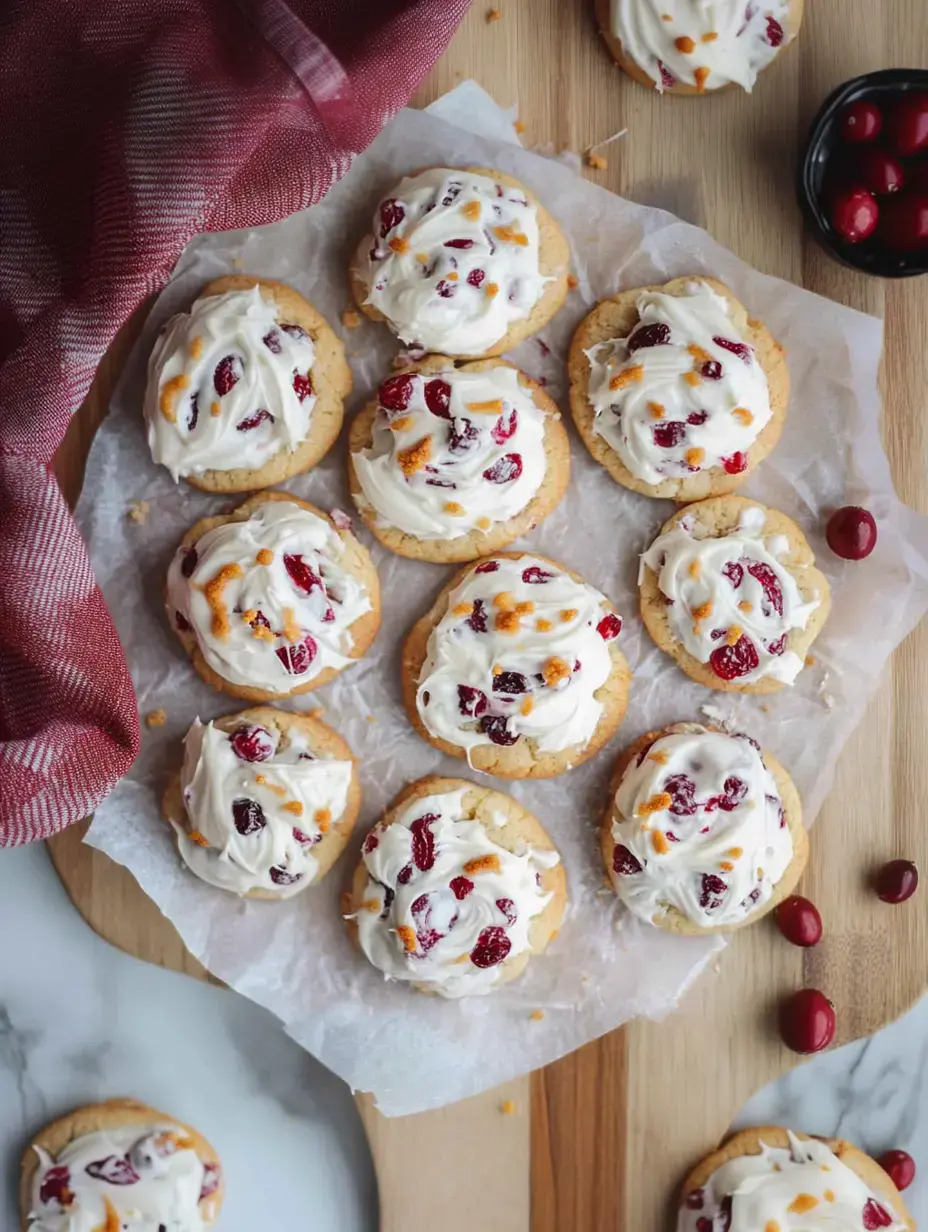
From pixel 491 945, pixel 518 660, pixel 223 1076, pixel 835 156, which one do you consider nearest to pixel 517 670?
pixel 518 660

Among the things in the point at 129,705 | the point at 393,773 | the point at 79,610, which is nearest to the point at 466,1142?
the point at 393,773

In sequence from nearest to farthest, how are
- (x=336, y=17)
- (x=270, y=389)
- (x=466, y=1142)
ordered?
(x=336, y=17) < (x=270, y=389) < (x=466, y=1142)

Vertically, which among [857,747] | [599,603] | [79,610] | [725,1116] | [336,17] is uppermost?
[336,17]

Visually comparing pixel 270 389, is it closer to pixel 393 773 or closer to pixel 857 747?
pixel 393 773

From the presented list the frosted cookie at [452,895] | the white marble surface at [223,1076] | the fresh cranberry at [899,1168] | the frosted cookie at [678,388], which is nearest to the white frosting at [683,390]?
the frosted cookie at [678,388]

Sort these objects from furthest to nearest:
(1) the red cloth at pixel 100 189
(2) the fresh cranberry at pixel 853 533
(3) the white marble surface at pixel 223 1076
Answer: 1. (3) the white marble surface at pixel 223 1076
2. (2) the fresh cranberry at pixel 853 533
3. (1) the red cloth at pixel 100 189

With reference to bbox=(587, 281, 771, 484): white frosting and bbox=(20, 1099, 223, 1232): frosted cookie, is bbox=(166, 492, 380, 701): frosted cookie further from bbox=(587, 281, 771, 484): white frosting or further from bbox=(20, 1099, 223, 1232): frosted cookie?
bbox=(20, 1099, 223, 1232): frosted cookie

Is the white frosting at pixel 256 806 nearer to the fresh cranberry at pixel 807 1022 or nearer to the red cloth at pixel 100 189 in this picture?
the red cloth at pixel 100 189
